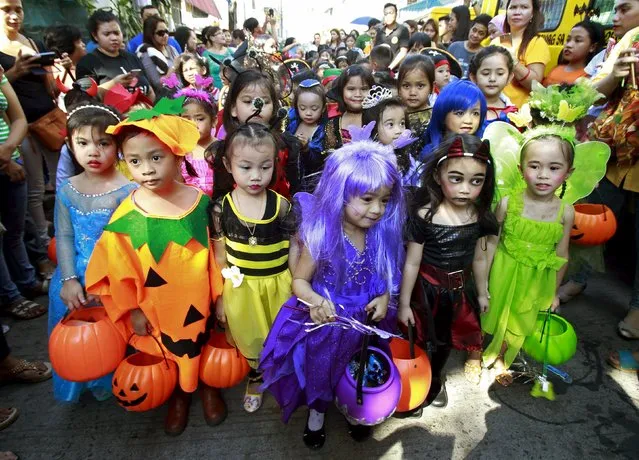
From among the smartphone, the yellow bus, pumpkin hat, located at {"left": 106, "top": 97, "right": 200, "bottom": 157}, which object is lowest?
pumpkin hat, located at {"left": 106, "top": 97, "right": 200, "bottom": 157}

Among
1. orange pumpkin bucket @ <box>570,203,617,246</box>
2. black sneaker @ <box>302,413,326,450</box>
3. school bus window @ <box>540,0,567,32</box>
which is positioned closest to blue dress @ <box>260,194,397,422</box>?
black sneaker @ <box>302,413,326,450</box>

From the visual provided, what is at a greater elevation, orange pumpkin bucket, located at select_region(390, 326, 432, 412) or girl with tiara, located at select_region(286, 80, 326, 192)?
girl with tiara, located at select_region(286, 80, 326, 192)

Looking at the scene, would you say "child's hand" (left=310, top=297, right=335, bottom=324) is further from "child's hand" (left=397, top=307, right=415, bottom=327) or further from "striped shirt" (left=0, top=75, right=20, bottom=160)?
"striped shirt" (left=0, top=75, right=20, bottom=160)

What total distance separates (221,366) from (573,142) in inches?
93.7

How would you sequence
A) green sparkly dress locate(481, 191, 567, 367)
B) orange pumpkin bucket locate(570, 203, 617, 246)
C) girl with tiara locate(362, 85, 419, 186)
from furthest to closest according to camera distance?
1. orange pumpkin bucket locate(570, 203, 617, 246)
2. girl with tiara locate(362, 85, 419, 186)
3. green sparkly dress locate(481, 191, 567, 367)

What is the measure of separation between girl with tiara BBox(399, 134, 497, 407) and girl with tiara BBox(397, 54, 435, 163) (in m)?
0.91

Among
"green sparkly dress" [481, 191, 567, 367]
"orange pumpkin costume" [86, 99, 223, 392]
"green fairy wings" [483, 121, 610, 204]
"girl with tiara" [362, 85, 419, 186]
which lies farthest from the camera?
"girl with tiara" [362, 85, 419, 186]

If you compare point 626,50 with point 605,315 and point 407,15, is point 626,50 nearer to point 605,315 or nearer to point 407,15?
point 605,315

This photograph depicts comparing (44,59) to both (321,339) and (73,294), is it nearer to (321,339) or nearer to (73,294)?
(73,294)

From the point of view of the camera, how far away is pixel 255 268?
2.02m

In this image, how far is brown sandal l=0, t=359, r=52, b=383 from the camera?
2381 millimetres

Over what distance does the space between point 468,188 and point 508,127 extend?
85 cm

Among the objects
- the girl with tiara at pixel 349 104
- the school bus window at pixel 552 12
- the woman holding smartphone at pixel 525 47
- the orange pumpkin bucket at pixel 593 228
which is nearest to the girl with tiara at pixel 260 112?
the girl with tiara at pixel 349 104

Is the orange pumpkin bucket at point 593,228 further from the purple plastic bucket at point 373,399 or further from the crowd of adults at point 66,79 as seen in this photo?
the purple plastic bucket at point 373,399
